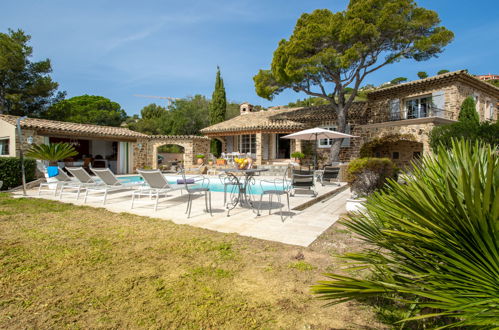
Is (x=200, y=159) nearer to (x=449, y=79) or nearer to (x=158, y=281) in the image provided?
(x=449, y=79)

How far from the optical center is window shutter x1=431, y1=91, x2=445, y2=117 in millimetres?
14031

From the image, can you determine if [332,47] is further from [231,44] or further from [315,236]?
[315,236]

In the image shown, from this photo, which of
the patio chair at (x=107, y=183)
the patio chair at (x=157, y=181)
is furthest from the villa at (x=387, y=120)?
the patio chair at (x=157, y=181)

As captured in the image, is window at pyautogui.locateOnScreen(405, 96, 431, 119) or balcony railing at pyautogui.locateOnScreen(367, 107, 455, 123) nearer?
balcony railing at pyautogui.locateOnScreen(367, 107, 455, 123)

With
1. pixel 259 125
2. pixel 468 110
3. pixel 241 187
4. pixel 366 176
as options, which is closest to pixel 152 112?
pixel 259 125

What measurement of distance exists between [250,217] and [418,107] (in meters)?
15.2

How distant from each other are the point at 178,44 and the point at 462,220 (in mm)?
12896

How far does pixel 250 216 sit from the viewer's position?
17.3 ft

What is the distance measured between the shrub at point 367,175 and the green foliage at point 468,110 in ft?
37.6

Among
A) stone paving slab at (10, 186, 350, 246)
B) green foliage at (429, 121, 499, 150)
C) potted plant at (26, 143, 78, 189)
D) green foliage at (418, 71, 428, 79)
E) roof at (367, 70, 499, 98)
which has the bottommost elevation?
stone paving slab at (10, 186, 350, 246)

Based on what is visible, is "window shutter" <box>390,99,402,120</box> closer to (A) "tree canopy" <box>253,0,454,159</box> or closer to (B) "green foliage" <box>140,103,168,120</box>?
(A) "tree canopy" <box>253,0,454,159</box>

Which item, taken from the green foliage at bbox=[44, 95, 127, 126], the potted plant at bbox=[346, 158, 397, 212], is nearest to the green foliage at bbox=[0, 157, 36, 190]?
the potted plant at bbox=[346, 158, 397, 212]

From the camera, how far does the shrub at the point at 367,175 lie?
5.31m

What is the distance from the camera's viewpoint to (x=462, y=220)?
112cm
